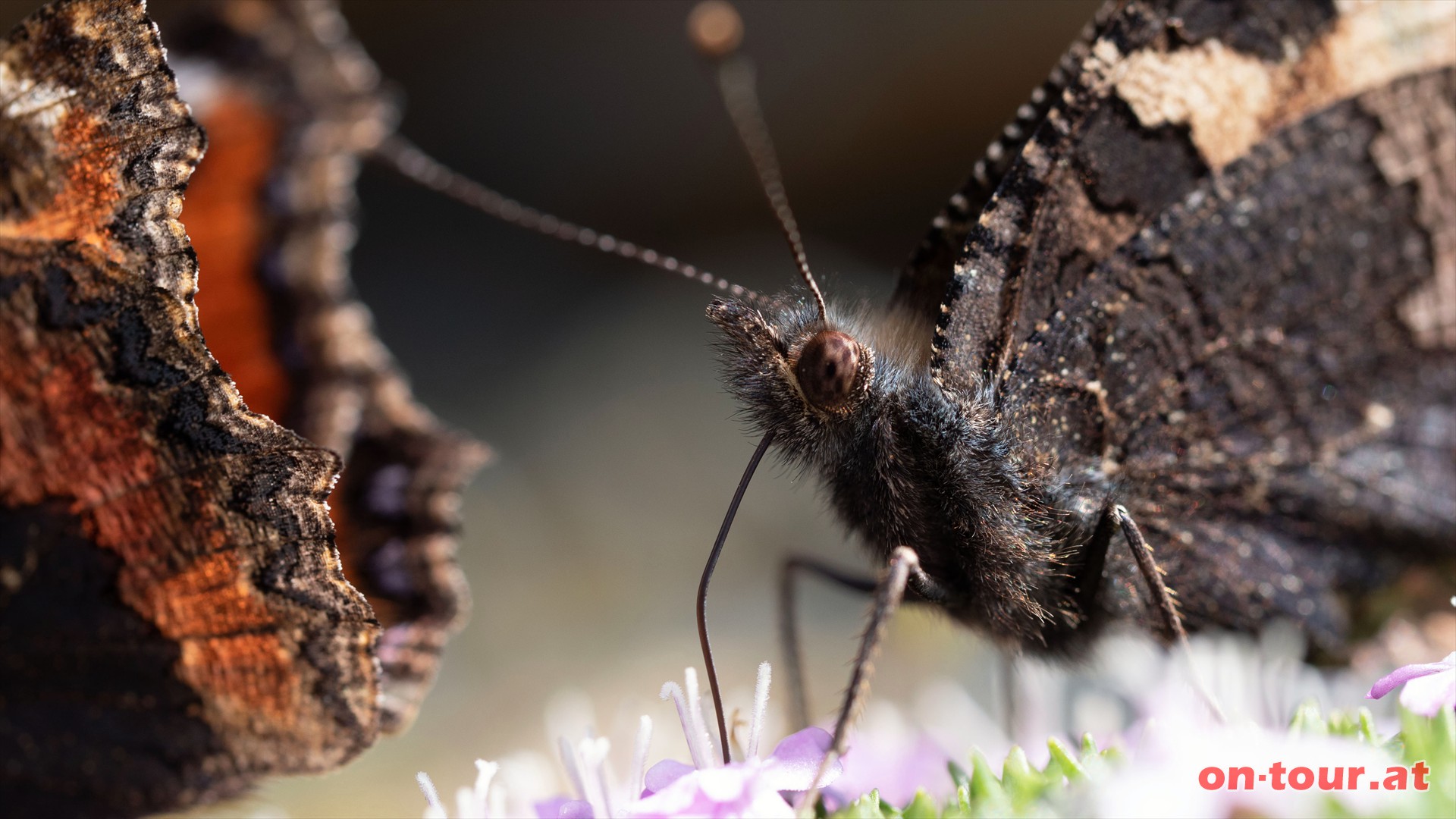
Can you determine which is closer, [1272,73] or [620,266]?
[1272,73]

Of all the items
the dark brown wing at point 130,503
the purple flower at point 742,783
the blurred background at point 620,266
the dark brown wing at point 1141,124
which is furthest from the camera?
the blurred background at point 620,266

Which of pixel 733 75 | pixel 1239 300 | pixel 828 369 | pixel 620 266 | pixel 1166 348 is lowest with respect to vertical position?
pixel 828 369

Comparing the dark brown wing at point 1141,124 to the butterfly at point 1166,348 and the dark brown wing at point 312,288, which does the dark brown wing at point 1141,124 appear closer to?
the butterfly at point 1166,348

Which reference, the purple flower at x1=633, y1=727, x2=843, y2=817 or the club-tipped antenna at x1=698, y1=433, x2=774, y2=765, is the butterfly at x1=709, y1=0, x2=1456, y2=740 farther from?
the purple flower at x1=633, y1=727, x2=843, y2=817

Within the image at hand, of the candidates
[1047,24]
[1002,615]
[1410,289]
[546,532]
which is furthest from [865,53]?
[1002,615]

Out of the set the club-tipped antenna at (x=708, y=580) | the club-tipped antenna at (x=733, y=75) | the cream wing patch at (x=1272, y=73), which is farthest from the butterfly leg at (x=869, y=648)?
the cream wing patch at (x=1272, y=73)

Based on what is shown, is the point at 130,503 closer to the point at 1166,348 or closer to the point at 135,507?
the point at 135,507

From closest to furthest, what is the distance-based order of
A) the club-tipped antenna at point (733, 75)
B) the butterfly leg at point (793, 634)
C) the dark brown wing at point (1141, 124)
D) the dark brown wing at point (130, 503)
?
the dark brown wing at point (130, 503) < the dark brown wing at point (1141, 124) < the club-tipped antenna at point (733, 75) < the butterfly leg at point (793, 634)

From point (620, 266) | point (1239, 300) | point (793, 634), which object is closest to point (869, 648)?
point (793, 634)
